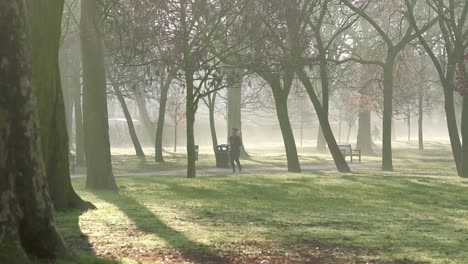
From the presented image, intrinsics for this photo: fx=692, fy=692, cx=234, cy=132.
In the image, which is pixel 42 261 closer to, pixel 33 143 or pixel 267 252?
pixel 33 143

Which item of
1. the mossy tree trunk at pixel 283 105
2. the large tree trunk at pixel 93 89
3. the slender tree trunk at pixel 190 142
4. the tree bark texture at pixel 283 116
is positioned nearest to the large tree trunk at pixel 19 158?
the large tree trunk at pixel 93 89

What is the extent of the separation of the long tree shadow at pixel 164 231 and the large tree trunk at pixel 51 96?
1.25 meters

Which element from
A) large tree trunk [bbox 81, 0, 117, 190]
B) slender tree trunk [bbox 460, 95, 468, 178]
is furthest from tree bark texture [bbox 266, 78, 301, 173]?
large tree trunk [bbox 81, 0, 117, 190]

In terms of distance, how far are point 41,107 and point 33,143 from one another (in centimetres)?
484

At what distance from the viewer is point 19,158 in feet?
20.1

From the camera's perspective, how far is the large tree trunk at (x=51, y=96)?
35.7ft

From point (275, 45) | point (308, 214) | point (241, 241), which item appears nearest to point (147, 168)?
point (275, 45)

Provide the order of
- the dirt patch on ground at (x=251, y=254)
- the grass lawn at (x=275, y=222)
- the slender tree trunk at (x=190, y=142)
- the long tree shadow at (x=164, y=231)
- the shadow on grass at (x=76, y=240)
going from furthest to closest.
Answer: the slender tree trunk at (x=190, y=142) < the grass lawn at (x=275, y=222) < the long tree shadow at (x=164, y=231) < the dirt patch on ground at (x=251, y=254) < the shadow on grass at (x=76, y=240)

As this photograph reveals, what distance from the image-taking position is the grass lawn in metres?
8.32

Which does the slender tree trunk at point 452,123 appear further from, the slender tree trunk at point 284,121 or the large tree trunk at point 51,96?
the large tree trunk at point 51,96

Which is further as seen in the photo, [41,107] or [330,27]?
[330,27]

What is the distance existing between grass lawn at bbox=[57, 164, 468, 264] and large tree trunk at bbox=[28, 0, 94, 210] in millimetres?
577

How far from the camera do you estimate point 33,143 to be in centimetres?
623

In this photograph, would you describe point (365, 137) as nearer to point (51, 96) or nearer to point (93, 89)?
point (93, 89)
